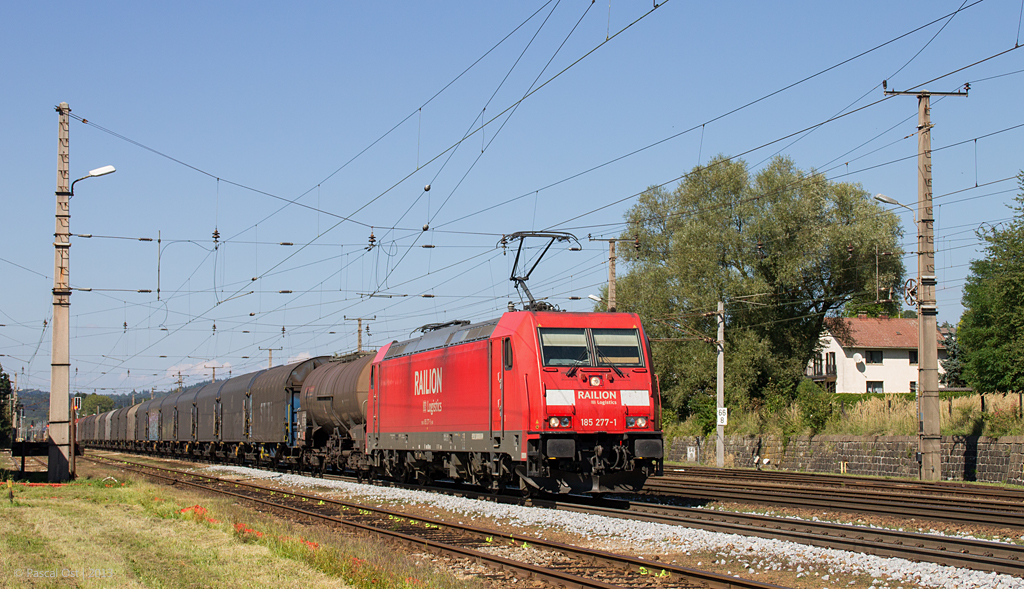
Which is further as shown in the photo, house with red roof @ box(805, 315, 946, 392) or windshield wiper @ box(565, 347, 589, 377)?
house with red roof @ box(805, 315, 946, 392)

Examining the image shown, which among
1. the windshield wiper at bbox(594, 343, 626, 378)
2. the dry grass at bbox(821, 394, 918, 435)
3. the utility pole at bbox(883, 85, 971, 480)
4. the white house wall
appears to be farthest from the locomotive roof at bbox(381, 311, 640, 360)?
the white house wall

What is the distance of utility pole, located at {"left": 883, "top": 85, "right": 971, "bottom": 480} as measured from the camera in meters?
25.6

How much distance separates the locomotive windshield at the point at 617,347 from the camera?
719 inches

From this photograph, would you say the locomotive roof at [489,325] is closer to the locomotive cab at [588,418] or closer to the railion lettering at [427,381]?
the locomotive cab at [588,418]

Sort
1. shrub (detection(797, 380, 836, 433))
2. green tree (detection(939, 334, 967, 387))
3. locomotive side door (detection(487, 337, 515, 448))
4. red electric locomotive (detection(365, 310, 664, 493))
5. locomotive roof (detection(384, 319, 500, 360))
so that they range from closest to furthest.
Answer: red electric locomotive (detection(365, 310, 664, 493)) → locomotive side door (detection(487, 337, 515, 448)) → locomotive roof (detection(384, 319, 500, 360)) → shrub (detection(797, 380, 836, 433)) → green tree (detection(939, 334, 967, 387))

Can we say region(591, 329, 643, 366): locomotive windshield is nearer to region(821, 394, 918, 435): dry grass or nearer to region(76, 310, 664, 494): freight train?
Answer: region(76, 310, 664, 494): freight train

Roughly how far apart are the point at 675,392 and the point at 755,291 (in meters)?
6.85

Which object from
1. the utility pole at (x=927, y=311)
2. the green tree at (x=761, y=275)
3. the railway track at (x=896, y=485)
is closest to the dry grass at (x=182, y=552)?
the railway track at (x=896, y=485)

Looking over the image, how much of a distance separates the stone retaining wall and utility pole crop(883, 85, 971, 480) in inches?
46.7

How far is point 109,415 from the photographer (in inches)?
2854

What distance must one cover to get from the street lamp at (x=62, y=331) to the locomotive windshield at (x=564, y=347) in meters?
14.1

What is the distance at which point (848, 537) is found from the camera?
12.9 meters

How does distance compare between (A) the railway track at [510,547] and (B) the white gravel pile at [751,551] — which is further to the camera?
(A) the railway track at [510,547]

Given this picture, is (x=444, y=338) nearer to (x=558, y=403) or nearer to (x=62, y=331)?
(x=558, y=403)
